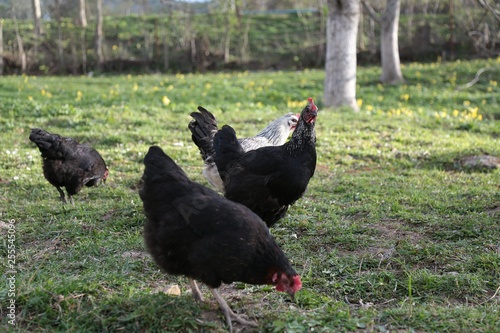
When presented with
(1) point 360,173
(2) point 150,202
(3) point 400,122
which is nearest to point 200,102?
(3) point 400,122

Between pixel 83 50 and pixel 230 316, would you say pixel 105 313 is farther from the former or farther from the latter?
pixel 83 50

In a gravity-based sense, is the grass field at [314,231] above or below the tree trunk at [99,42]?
below

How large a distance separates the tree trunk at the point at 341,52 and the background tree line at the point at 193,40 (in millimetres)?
10003

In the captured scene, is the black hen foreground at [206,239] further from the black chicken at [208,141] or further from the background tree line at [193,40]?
the background tree line at [193,40]

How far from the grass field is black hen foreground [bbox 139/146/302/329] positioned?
0.26 meters

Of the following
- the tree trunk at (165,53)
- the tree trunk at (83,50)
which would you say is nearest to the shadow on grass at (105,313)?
the tree trunk at (83,50)

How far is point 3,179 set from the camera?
24.1 ft

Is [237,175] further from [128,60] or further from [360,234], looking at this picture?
[128,60]

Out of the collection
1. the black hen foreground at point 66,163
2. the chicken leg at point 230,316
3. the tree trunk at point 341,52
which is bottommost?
the chicken leg at point 230,316

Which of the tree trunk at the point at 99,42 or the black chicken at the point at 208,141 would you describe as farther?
the tree trunk at the point at 99,42

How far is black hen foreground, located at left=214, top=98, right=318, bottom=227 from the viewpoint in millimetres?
5023

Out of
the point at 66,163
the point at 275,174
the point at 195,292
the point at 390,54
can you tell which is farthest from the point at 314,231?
the point at 390,54

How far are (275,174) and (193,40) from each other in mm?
20110

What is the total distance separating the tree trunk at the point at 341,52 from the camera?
39.8 ft
